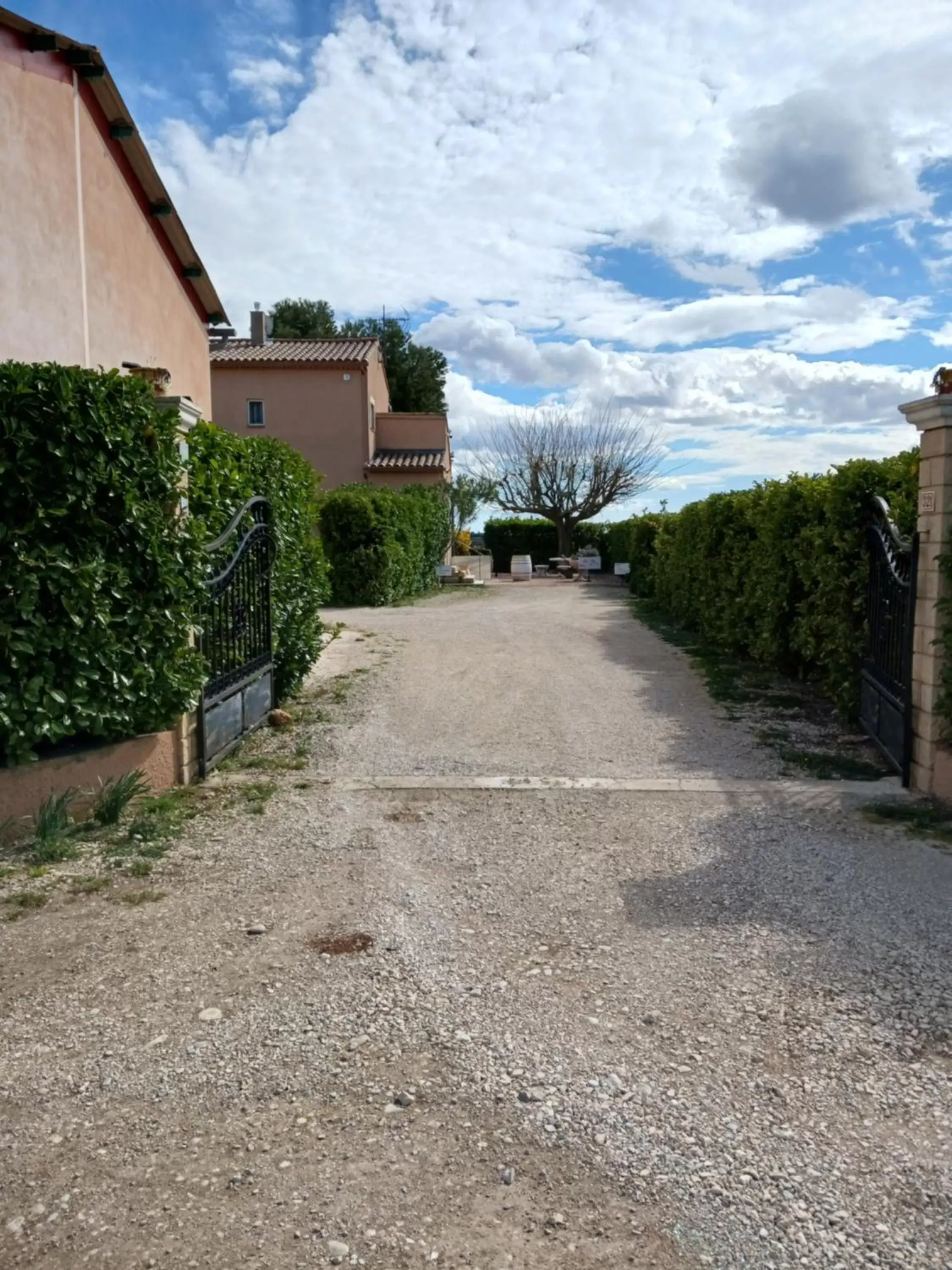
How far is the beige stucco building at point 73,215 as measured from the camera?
1061 cm

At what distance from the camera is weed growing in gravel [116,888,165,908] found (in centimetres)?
430

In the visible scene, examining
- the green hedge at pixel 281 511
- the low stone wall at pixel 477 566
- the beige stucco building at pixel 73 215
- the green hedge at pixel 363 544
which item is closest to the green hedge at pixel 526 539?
the low stone wall at pixel 477 566

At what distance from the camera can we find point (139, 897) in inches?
171

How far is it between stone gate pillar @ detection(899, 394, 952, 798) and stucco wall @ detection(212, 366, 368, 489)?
84.8ft

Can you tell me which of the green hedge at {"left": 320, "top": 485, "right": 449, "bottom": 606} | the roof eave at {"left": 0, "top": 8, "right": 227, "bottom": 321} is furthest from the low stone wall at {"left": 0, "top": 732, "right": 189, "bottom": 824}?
the green hedge at {"left": 320, "top": 485, "right": 449, "bottom": 606}

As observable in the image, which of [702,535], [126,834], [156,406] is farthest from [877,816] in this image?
[702,535]

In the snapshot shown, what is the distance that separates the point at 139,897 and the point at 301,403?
2784 centimetres

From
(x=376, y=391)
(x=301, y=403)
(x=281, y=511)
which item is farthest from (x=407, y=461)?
(x=281, y=511)

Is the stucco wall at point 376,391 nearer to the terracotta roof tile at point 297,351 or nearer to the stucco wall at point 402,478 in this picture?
the terracotta roof tile at point 297,351

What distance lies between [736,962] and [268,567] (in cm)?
520

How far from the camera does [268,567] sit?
25.6 ft

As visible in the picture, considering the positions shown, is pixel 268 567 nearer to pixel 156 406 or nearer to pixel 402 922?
pixel 156 406

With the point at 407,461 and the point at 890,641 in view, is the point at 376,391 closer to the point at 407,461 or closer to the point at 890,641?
the point at 407,461

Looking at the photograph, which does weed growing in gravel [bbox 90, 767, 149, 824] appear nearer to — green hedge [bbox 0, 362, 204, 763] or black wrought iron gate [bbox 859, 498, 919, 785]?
green hedge [bbox 0, 362, 204, 763]
